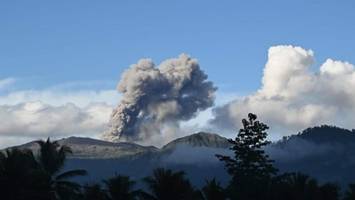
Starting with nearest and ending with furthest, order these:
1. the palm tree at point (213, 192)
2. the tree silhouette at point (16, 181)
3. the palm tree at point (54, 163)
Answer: the tree silhouette at point (16, 181), the palm tree at point (54, 163), the palm tree at point (213, 192)

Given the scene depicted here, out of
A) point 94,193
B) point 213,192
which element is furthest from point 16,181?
point 213,192

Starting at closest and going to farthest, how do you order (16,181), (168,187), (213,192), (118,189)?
(16,181) < (168,187) < (118,189) < (213,192)

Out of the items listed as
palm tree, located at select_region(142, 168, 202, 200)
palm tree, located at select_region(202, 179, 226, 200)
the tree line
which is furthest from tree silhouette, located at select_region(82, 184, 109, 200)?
palm tree, located at select_region(202, 179, 226, 200)

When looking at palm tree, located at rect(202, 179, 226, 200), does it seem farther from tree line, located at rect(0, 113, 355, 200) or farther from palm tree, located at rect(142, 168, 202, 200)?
palm tree, located at rect(142, 168, 202, 200)

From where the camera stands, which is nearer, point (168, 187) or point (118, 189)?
point (168, 187)

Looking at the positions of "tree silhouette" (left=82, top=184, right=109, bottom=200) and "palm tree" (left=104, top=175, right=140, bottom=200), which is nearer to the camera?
"tree silhouette" (left=82, top=184, right=109, bottom=200)

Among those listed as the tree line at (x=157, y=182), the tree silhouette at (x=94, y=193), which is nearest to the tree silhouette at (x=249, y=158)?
the tree line at (x=157, y=182)

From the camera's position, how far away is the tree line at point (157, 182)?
6638 centimetres

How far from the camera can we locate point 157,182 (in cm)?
8025

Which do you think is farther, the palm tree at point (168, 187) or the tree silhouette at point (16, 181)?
the palm tree at point (168, 187)


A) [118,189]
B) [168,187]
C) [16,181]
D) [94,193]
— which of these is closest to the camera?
[16,181]

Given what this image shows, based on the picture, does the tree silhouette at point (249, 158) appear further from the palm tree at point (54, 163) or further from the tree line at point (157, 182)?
the palm tree at point (54, 163)

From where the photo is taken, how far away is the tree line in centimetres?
6638

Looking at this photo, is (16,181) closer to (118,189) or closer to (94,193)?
(94,193)
